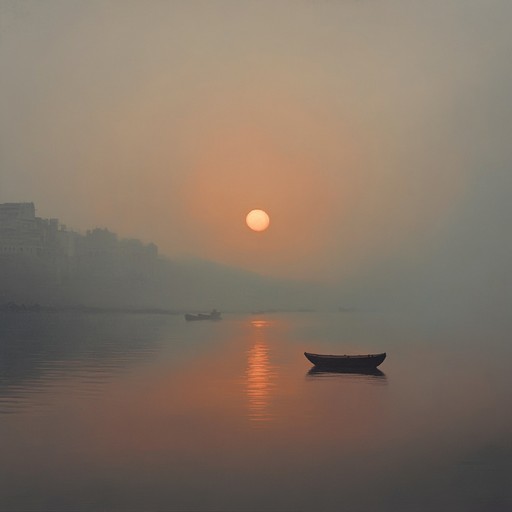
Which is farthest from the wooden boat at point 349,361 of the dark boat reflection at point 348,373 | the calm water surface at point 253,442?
the calm water surface at point 253,442

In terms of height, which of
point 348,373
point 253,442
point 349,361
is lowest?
point 348,373

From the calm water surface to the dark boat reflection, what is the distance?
8.3 inches

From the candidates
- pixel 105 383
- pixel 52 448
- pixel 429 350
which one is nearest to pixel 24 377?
pixel 105 383

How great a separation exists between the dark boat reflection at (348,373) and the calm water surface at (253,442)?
21cm

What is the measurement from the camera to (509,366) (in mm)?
40344

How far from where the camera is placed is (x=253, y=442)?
645 inches

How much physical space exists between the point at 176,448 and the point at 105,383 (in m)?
14.8

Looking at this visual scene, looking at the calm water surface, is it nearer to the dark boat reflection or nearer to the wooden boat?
the dark boat reflection

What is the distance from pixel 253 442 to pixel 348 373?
773 inches

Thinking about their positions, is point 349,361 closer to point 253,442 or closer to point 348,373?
point 348,373

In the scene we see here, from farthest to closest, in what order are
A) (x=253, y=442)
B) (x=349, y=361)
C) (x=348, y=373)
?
(x=348, y=373)
(x=349, y=361)
(x=253, y=442)

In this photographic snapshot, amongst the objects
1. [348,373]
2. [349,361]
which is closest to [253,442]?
[349,361]

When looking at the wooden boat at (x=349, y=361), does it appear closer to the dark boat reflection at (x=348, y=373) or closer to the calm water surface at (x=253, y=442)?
the dark boat reflection at (x=348, y=373)

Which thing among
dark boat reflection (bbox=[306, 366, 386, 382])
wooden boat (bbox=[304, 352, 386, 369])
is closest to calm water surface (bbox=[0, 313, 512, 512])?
dark boat reflection (bbox=[306, 366, 386, 382])
